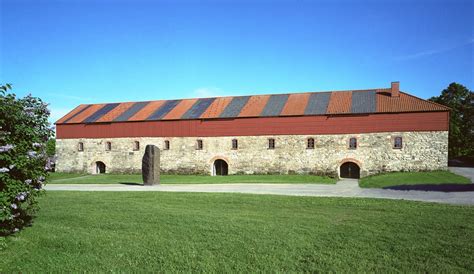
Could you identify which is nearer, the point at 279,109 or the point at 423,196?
the point at 423,196

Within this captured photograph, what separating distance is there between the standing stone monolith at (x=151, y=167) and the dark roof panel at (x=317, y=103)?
1406 centimetres

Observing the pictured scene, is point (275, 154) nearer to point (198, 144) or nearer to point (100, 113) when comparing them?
point (198, 144)

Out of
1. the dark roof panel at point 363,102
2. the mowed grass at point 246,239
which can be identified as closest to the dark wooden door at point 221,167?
the dark roof panel at point 363,102

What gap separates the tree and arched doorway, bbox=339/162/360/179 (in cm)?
2271

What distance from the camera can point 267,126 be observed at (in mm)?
29719

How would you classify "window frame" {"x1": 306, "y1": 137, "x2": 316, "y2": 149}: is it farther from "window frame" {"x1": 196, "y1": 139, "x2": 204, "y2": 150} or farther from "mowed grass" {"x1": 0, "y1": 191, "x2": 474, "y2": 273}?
"mowed grass" {"x1": 0, "y1": 191, "x2": 474, "y2": 273}

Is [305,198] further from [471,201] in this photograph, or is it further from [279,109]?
[279,109]

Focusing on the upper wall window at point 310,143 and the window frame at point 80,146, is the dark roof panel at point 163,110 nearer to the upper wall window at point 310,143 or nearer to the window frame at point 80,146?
the window frame at point 80,146

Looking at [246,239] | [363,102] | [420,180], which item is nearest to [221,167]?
[363,102]

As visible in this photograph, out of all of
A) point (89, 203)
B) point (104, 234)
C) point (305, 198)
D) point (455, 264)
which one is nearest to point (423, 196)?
point (305, 198)

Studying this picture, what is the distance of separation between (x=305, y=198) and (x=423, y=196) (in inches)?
204

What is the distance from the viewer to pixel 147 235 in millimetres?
7605

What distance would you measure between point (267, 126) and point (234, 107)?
14.8 feet

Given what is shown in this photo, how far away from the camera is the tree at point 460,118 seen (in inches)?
1735
